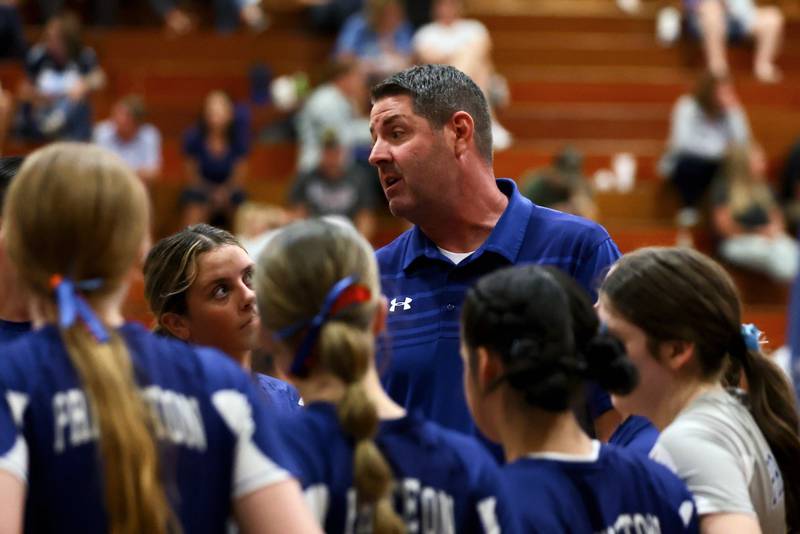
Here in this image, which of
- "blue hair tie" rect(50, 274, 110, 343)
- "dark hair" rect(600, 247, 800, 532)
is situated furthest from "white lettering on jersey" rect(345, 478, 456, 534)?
"dark hair" rect(600, 247, 800, 532)

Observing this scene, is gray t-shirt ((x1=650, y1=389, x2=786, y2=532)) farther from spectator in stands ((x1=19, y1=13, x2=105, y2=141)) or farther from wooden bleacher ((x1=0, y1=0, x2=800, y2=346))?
spectator in stands ((x1=19, y1=13, x2=105, y2=141))

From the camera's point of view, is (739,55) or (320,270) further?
(739,55)

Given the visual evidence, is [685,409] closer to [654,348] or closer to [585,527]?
[654,348]

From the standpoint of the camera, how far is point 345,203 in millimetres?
10750

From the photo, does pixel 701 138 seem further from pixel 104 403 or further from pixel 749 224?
pixel 104 403

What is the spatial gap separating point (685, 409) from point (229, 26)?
1167 cm

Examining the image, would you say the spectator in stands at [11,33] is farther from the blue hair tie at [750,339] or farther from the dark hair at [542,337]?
the dark hair at [542,337]

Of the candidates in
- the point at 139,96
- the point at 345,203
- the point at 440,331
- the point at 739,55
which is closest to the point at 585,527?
the point at 440,331

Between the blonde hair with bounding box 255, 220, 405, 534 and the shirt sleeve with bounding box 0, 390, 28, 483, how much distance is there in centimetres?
46

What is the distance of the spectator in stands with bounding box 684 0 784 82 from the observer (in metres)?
14.1

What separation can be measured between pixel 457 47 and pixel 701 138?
7.62 ft

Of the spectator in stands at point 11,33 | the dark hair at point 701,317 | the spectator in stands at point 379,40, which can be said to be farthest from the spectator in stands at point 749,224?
the dark hair at point 701,317

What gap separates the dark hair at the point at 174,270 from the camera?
3.56 metres

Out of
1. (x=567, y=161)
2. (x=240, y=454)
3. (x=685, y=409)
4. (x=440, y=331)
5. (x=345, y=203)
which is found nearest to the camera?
(x=240, y=454)
